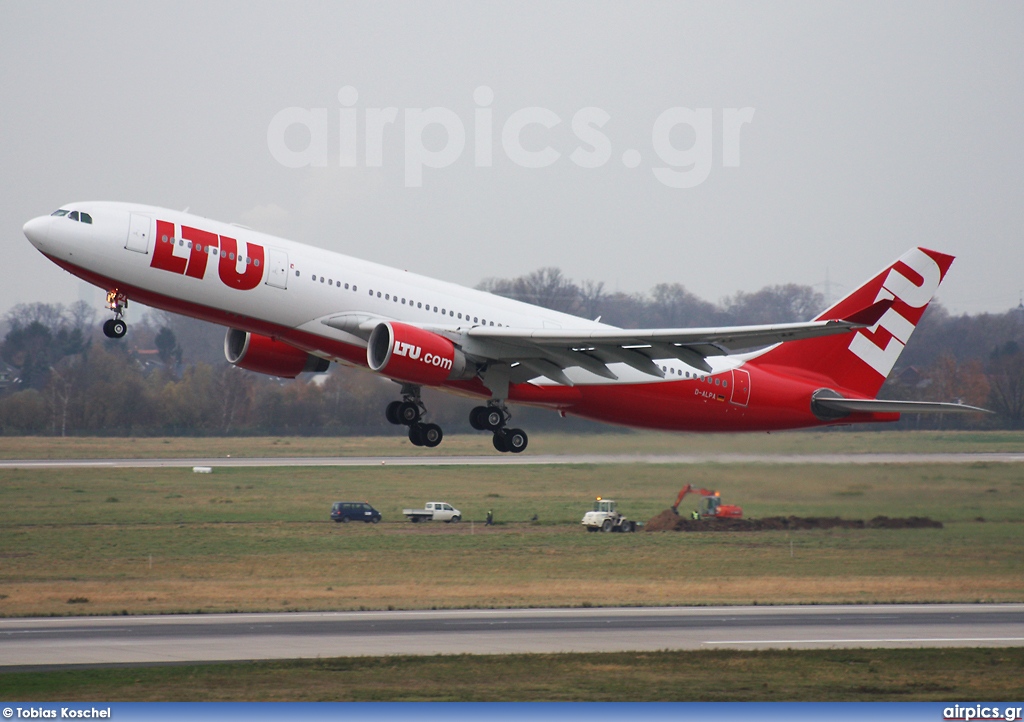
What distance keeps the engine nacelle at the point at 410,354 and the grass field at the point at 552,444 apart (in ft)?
16.9

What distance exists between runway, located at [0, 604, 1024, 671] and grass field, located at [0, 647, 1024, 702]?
5.98ft

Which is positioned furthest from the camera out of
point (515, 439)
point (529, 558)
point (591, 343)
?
point (529, 558)

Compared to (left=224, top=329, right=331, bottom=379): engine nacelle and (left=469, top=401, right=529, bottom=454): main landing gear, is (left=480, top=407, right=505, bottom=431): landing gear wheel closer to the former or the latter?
(left=469, top=401, right=529, bottom=454): main landing gear

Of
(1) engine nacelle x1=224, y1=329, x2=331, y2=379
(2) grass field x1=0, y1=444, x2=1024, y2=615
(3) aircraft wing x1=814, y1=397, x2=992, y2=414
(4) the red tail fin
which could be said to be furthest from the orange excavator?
(1) engine nacelle x1=224, y1=329, x2=331, y2=379

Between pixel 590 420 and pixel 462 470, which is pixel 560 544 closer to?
pixel 462 470

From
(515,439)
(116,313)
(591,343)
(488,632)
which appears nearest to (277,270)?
(116,313)

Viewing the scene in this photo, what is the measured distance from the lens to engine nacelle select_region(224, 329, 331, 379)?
35.6 m

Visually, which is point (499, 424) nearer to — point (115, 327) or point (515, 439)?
point (515, 439)

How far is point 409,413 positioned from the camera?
3644 cm

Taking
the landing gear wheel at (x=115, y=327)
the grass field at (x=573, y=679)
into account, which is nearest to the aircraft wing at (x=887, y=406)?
the grass field at (x=573, y=679)

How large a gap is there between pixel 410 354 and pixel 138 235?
7130 millimetres

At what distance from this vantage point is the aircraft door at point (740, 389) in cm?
3741

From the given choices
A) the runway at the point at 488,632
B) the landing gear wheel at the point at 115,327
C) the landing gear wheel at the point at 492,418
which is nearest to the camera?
the landing gear wheel at the point at 115,327

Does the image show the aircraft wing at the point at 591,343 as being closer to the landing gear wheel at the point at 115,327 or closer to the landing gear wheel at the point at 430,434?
the landing gear wheel at the point at 430,434
